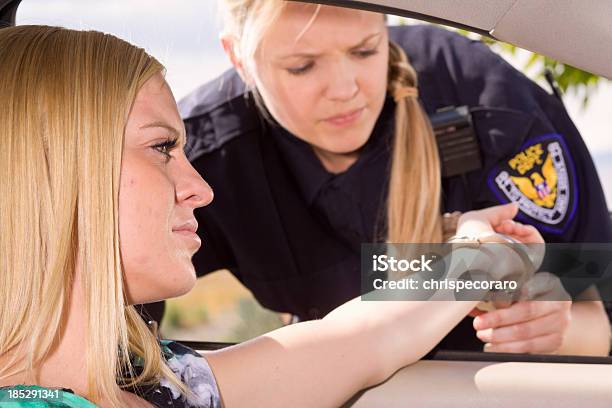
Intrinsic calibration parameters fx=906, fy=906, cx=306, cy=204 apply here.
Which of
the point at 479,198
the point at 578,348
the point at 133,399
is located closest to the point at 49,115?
the point at 133,399

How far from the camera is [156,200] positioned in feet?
3.39

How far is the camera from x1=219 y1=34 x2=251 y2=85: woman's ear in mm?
2000

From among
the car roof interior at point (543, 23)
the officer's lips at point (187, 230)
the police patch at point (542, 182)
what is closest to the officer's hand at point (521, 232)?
the police patch at point (542, 182)

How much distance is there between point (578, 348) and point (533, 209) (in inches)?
15.8

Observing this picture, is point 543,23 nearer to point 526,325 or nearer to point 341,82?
point 526,325

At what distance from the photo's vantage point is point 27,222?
3.21 ft

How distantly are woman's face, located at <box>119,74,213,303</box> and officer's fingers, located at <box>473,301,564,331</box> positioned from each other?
595mm

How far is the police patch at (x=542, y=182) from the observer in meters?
1.92

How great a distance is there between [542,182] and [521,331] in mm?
552

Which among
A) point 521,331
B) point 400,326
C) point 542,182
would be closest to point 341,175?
point 542,182

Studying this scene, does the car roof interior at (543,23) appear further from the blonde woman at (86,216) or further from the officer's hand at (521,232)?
the officer's hand at (521,232)

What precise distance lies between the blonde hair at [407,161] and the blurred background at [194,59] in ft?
0.30

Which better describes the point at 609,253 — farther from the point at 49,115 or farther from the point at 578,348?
the point at 49,115

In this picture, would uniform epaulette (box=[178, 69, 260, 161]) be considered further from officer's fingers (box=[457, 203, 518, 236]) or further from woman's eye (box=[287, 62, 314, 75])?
officer's fingers (box=[457, 203, 518, 236])
